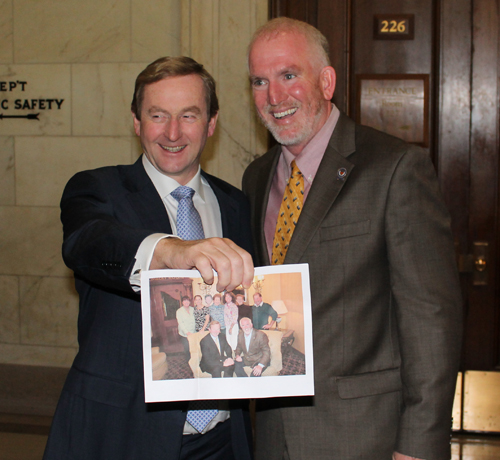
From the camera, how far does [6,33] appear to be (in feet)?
13.7

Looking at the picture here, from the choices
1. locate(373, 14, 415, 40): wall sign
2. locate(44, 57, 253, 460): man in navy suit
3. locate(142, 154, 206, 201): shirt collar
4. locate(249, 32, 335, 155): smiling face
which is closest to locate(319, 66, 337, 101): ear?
locate(249, 32, 335, 155): smiling face

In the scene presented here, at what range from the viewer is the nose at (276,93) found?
2023 mm

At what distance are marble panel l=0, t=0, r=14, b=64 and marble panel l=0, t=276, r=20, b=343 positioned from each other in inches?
68.9

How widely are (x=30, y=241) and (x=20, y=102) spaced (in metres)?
1.10

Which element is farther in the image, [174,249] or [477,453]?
[477,453]

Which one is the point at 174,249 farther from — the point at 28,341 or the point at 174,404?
the point at 28,341

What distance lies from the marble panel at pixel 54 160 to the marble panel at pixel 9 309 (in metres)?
0.65

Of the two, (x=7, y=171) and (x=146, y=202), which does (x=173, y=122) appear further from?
(x=7, y=171)

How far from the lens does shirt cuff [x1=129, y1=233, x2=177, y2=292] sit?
4.37 feet

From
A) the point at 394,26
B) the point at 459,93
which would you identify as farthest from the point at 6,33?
the point at 459,93

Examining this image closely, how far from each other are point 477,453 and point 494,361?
66 centimetres

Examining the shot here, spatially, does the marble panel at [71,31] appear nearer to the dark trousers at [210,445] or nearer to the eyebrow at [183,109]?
the eyebrow at [183,109]

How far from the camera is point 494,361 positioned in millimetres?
3922

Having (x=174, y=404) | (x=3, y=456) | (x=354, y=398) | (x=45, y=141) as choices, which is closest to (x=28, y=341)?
(x=3, y=456)
